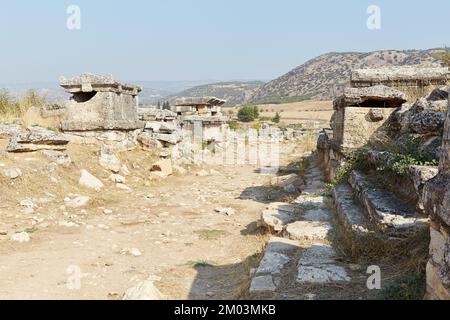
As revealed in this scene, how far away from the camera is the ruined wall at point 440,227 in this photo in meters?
2.31

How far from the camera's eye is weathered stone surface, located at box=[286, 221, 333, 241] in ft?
14.7

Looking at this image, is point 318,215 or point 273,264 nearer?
point 273,264

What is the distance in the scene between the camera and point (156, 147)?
10672 millimetres

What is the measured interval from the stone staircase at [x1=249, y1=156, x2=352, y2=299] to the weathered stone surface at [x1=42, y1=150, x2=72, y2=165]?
13.9 feet

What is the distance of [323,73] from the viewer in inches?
Answer: 3250

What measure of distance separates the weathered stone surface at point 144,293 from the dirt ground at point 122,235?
0.18 m

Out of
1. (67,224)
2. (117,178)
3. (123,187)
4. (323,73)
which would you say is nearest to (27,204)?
(67,224)

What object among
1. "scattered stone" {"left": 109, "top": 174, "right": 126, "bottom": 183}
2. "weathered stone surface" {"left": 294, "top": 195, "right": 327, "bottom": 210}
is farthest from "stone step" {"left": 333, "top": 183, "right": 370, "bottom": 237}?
"scattered stone" {"left": 109, "top": 174, "right": 126, "bottom": 183}

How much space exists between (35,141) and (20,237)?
3.36 meters

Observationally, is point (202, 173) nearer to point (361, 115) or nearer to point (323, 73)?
point (361, 115)

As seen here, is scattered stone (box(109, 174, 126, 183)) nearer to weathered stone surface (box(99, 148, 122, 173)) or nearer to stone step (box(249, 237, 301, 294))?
weathered stone surface (box(99, 148, 122, 173))

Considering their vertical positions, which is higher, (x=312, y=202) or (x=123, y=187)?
(x=312, y=202)
